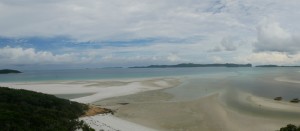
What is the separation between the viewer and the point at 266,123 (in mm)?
26438

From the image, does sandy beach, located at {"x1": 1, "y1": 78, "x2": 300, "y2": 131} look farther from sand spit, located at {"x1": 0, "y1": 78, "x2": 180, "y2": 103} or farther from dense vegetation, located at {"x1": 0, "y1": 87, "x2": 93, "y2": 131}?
sand spit, located at {"x1": 0, "y1": 78, "x2": 180, "y2": 103}

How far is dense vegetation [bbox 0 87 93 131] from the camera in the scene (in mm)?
18222

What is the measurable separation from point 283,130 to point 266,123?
20.8 feet

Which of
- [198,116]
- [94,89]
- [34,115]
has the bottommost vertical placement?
[198,116]

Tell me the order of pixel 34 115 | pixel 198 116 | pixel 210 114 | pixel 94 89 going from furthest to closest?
pixel 94 89
pixel 210 114
pixel 198 116
pixel 34 115

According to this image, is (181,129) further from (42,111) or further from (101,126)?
(42,111)

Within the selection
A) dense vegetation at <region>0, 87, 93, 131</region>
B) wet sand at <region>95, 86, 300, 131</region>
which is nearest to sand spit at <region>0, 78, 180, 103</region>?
wet sand at <region>95, 86, 300, 131</region>

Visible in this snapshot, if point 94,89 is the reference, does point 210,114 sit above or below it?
below

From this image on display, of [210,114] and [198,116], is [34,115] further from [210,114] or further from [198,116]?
[210,114]

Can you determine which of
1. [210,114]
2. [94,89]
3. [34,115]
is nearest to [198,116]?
[210,114]

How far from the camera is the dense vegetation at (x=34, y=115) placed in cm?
1822

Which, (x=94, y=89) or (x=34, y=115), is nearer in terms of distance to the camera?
(x=34, y=115)

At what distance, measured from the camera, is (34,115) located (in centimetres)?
2000

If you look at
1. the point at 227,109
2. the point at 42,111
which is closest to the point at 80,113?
the point at 42,111
